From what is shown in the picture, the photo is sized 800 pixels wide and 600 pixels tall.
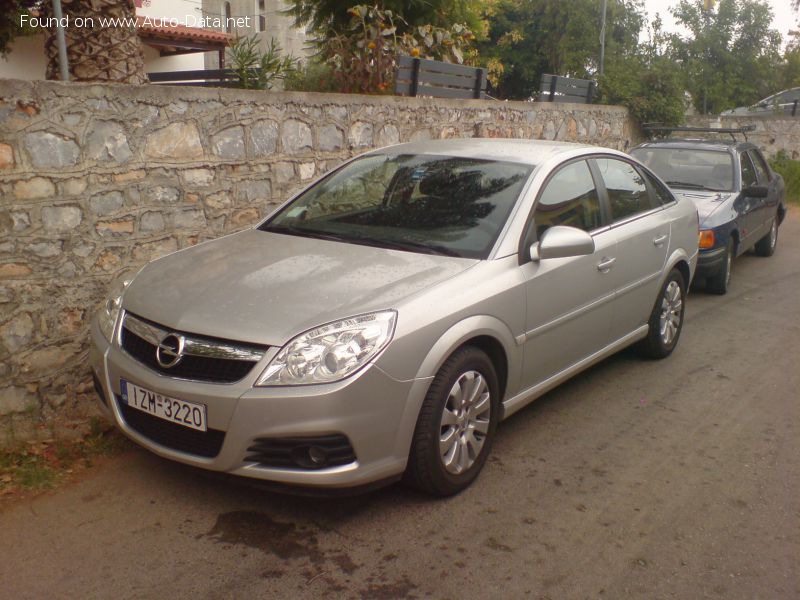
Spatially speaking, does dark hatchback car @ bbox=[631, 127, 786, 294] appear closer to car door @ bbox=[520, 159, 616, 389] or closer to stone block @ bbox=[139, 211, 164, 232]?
car door @ bbox=[520, 159, 616, 389]

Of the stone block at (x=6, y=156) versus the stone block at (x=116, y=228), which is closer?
the stone block at (x=6, y=156)

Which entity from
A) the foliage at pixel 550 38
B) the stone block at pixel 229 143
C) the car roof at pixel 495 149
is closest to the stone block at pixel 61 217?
the stone block at pixel 229 143

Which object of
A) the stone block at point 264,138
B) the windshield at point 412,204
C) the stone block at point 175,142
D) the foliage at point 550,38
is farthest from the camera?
the foliage at point 550,38

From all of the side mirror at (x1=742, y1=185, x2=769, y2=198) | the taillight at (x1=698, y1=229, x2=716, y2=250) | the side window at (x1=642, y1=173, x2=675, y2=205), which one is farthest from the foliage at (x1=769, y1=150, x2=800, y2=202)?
the side window at (x1=642, y1=173, x2=675, y2=205)

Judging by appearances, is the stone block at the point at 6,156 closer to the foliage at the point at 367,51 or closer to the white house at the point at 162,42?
the foliage at the point at 367,51

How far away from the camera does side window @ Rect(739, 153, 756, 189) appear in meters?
9.57

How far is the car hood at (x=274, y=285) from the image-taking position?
12.0ft

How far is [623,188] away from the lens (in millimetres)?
5805

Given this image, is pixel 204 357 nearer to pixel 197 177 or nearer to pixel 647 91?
pixel 197 177

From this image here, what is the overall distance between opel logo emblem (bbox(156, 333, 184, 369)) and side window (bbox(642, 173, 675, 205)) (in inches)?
153

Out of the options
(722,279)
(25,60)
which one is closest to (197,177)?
(722,279)

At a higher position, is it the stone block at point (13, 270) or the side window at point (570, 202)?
the side window at point (570, 202)

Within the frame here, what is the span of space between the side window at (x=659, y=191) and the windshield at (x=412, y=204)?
1788 mm

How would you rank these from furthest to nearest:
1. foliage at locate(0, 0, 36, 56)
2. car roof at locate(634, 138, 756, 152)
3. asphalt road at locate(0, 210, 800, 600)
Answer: foliage at locate(0, 0, 36, 56) → car roof at locate(634, 138, 756, 152) → asphalt road at locate(0, 210, 800, 600)
